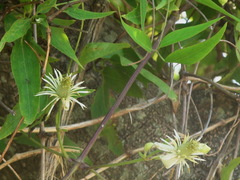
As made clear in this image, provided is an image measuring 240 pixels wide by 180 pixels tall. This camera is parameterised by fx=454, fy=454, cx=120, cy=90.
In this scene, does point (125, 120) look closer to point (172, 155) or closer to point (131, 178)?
point (131, 178)

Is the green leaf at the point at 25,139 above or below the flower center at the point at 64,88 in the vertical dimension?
below

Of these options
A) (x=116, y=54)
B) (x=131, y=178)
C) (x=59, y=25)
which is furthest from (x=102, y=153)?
(x=59, y=25)

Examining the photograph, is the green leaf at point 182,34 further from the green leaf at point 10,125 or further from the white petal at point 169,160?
the green leaf at point 10,125

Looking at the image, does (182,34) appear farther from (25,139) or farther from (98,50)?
(25,139)

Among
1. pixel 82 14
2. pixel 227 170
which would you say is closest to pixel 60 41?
pixel 82 14

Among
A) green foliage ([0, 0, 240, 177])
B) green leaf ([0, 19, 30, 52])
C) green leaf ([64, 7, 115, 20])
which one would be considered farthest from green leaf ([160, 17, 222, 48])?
green leaf ([0, 19, 30, 52])

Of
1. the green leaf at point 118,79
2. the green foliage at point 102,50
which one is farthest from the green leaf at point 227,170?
the green leaf at point 118,79

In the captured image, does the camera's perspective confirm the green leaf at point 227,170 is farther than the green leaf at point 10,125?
Yes

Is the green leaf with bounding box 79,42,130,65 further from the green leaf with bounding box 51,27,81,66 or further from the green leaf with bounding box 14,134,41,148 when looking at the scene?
the green leaf with bounding box 14,134,41,148
